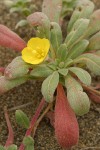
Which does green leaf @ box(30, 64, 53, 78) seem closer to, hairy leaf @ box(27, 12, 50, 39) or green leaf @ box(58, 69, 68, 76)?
green leaf @ box(58, 69, 68, 76)

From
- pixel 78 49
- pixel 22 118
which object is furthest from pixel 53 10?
pixel 22 118

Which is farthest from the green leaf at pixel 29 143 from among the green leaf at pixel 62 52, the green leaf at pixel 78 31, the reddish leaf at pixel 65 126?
the green leaf at pixel 78 31

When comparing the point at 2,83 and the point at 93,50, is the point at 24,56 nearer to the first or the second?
the point at 2,83

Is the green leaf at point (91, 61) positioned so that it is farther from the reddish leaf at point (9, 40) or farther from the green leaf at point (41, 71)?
the reddish leaf at point (9, 40)

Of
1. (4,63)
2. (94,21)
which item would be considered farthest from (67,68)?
(4,63)

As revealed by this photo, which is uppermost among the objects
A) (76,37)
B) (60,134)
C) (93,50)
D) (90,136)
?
(76,37)

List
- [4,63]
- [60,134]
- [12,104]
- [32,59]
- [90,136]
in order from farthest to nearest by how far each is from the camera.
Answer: [4,63]
[12,104]
[90,136]
[32,59]
[60,134]

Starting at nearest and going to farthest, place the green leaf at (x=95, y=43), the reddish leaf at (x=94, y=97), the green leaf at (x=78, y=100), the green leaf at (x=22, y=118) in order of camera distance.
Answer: the green leaf at (x=78, y=100) < the green leaf at (x=22, y=118) < the green leaf at (x=95, y=43) < the reddish leaf at (x=94, y=97)
